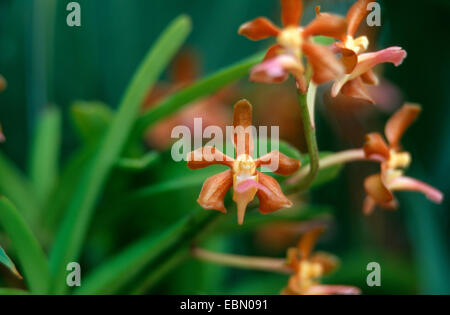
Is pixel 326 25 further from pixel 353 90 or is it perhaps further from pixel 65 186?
pixel 65 186

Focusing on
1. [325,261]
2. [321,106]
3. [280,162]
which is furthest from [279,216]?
[321,106]

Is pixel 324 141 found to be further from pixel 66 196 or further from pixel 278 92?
pixel 66 196

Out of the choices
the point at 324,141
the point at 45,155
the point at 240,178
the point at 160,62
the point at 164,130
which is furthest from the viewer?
the point at 324,141

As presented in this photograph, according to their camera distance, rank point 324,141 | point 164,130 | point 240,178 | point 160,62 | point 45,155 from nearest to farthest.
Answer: point 240,178 → point 160,62 → point 45,155 → point 164,130 → point 324,141

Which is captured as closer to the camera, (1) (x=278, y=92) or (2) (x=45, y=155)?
(2) (x=45, y=155)
